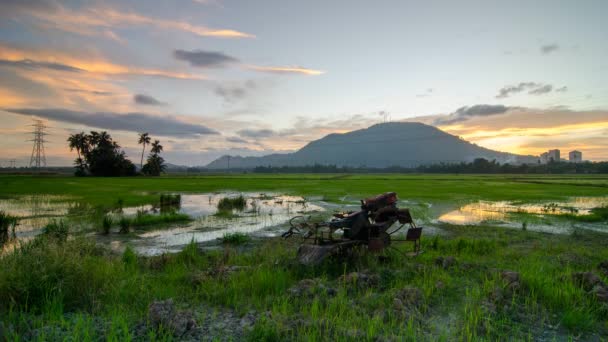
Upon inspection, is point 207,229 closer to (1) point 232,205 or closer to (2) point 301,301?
(1) point 232,205

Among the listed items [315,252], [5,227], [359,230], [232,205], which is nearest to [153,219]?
[5,227]

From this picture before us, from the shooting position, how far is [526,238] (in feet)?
46.0

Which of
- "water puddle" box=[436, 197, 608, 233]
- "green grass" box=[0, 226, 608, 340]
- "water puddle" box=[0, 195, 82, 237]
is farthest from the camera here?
"water puddle" box=[436, 197, 608, 233]

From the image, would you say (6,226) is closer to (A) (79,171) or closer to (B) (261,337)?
(B) (261,337)

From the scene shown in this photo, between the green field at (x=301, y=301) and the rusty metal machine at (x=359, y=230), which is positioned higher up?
the rusty metal machine at (x=359, y=230)

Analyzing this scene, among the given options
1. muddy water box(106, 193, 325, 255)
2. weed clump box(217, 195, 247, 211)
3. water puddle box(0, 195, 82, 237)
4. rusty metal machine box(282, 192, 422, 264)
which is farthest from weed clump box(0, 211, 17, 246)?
rusty metal machine box(282, 192, 422, 264)

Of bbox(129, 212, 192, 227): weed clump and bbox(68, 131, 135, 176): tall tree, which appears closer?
bbox(129, 212, 192, 227): weed clump

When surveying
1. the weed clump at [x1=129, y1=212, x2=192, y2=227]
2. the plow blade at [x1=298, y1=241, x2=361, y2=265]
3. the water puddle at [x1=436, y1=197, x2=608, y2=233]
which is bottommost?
the water puddle at [x1=436, y1=197, x2=608, y2=233]

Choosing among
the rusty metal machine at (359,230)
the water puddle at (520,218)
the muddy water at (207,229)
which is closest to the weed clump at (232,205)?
the muddy water at (207,229)

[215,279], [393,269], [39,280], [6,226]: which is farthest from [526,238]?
[6,226]

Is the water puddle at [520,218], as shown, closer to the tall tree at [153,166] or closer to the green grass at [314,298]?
the green grass at [314,298]

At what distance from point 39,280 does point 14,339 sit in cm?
153

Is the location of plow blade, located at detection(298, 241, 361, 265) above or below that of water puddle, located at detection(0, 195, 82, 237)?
above

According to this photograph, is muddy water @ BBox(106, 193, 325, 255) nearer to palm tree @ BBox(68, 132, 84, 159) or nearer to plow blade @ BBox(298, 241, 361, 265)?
plow blade @ BBox(298, 241, 361, 265)
